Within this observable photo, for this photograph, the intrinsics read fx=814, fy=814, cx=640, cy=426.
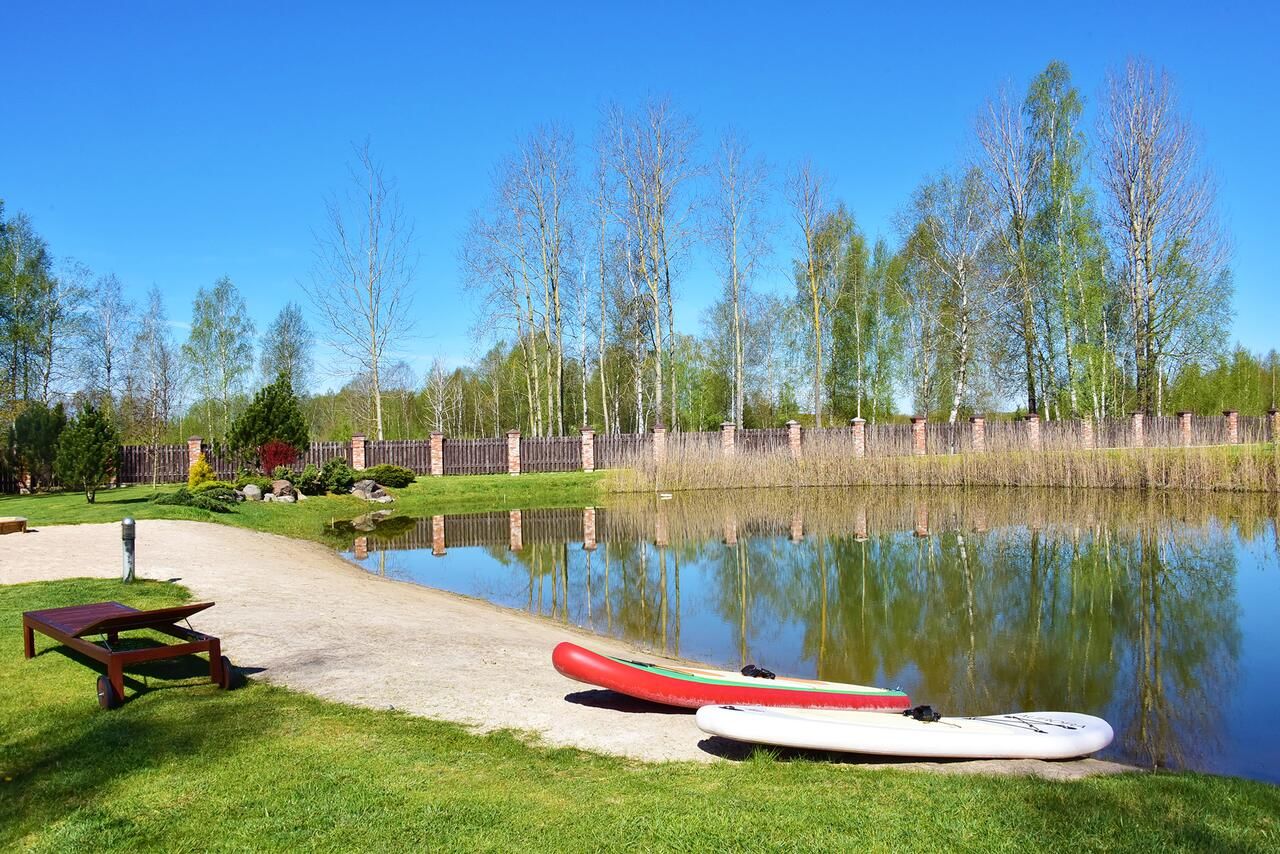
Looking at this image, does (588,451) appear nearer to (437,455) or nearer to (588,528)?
(437,455)

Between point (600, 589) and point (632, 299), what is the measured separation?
27.1 meters

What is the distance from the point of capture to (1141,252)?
104 feet

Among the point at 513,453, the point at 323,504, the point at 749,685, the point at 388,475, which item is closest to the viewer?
the point at 749,685

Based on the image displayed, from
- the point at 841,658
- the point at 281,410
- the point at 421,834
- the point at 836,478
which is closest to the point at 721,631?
the point at 841,658

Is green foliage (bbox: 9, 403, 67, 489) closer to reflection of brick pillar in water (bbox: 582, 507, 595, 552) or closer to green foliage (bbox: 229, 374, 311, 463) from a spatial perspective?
green foliage (bbox: 229, 374, 311, 463)

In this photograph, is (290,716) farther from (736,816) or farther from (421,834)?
(736,816)

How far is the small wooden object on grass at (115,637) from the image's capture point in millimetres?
5234

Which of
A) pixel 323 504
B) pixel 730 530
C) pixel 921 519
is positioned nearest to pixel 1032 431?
pixel 921 519

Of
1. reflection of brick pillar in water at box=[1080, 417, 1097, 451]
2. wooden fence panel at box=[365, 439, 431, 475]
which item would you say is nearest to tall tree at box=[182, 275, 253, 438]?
wooden fence panel at box=[365, 439, 431, 475]

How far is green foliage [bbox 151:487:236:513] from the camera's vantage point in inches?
742

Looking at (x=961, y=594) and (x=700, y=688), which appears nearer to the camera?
(x=700, y=688)

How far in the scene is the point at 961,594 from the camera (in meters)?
11.1

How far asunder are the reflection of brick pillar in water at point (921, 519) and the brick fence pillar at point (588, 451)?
14275mm

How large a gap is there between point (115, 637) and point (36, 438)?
25.0 m
